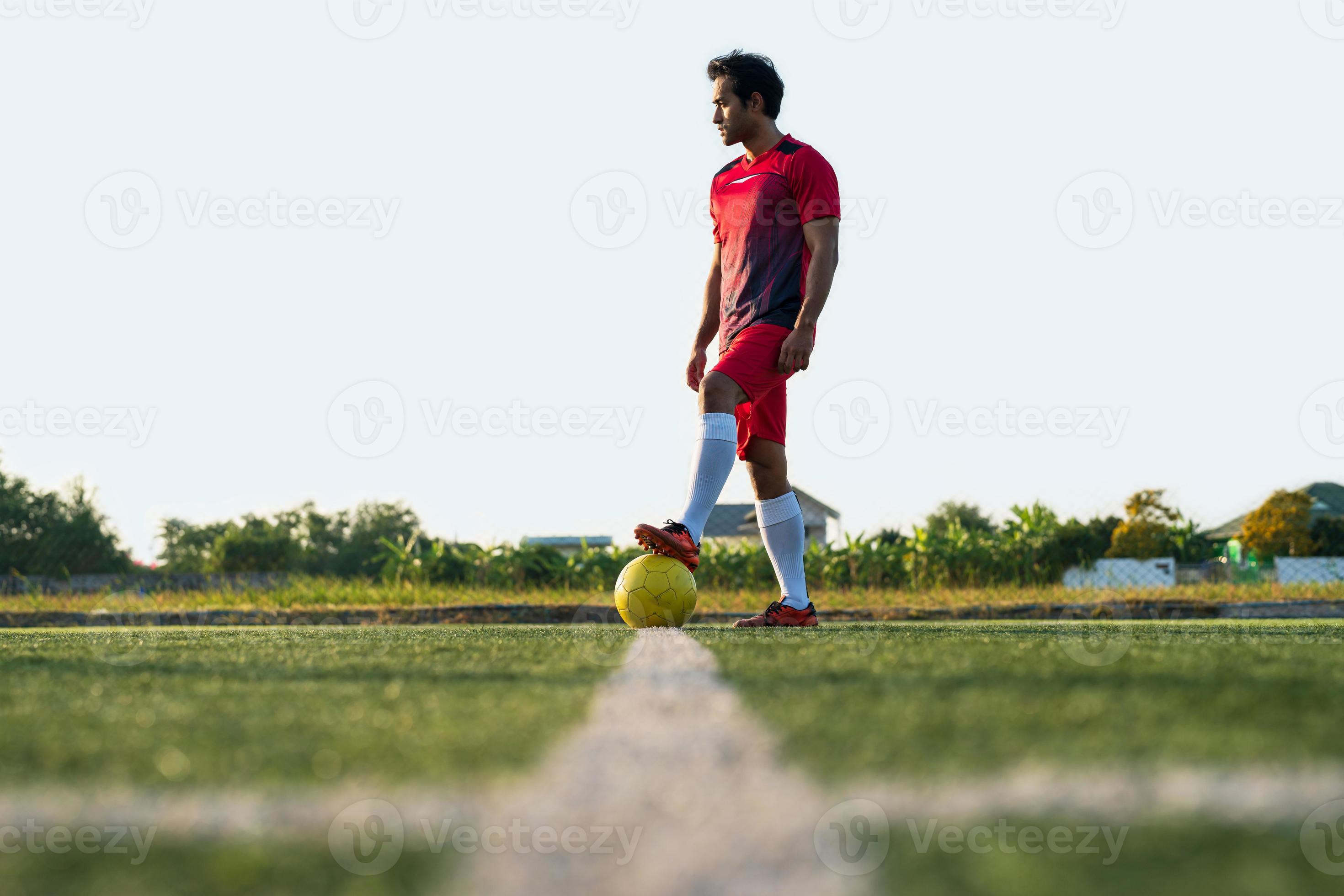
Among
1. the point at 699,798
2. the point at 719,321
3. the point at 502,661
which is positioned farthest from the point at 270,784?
the point at 719,321

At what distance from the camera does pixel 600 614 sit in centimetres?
871

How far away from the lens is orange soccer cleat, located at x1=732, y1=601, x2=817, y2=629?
15.9 ft

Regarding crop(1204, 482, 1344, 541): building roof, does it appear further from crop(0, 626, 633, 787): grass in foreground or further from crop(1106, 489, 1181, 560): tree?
crop(0, 626, 633, 787): grass in foreground

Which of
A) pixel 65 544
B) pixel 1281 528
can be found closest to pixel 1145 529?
pixel 1281 528

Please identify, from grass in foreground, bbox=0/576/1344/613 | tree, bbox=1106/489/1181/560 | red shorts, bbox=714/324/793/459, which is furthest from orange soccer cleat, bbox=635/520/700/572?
tree, bbox=1106/489/1181/560

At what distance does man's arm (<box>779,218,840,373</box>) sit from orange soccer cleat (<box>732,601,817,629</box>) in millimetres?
1075

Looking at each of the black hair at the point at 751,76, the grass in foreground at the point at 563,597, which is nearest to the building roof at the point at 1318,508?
the grass in foreground at the point at 563,597

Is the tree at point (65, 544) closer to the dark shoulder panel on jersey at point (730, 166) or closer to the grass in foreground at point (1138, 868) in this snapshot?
the dark shoulder panel on jersey at point (730, 166)

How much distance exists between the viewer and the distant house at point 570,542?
1256 centimetres

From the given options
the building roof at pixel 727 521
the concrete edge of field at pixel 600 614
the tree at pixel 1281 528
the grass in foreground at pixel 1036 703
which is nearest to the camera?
the grass in foreground at pixel 1036 703

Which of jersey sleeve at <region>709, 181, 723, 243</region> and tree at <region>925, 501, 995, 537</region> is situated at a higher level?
jersey sleeve at <region>709, 181, 723, 243</region>

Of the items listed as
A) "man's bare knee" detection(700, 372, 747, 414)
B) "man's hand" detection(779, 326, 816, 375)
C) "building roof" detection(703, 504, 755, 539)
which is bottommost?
"building roof" detection(703, 504, 755, 539)

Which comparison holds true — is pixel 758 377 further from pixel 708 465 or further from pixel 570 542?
pixel 570 542

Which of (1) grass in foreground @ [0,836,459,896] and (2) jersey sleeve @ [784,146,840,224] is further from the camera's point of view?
(2) jersey sleeve @ [784,146,840,224]
